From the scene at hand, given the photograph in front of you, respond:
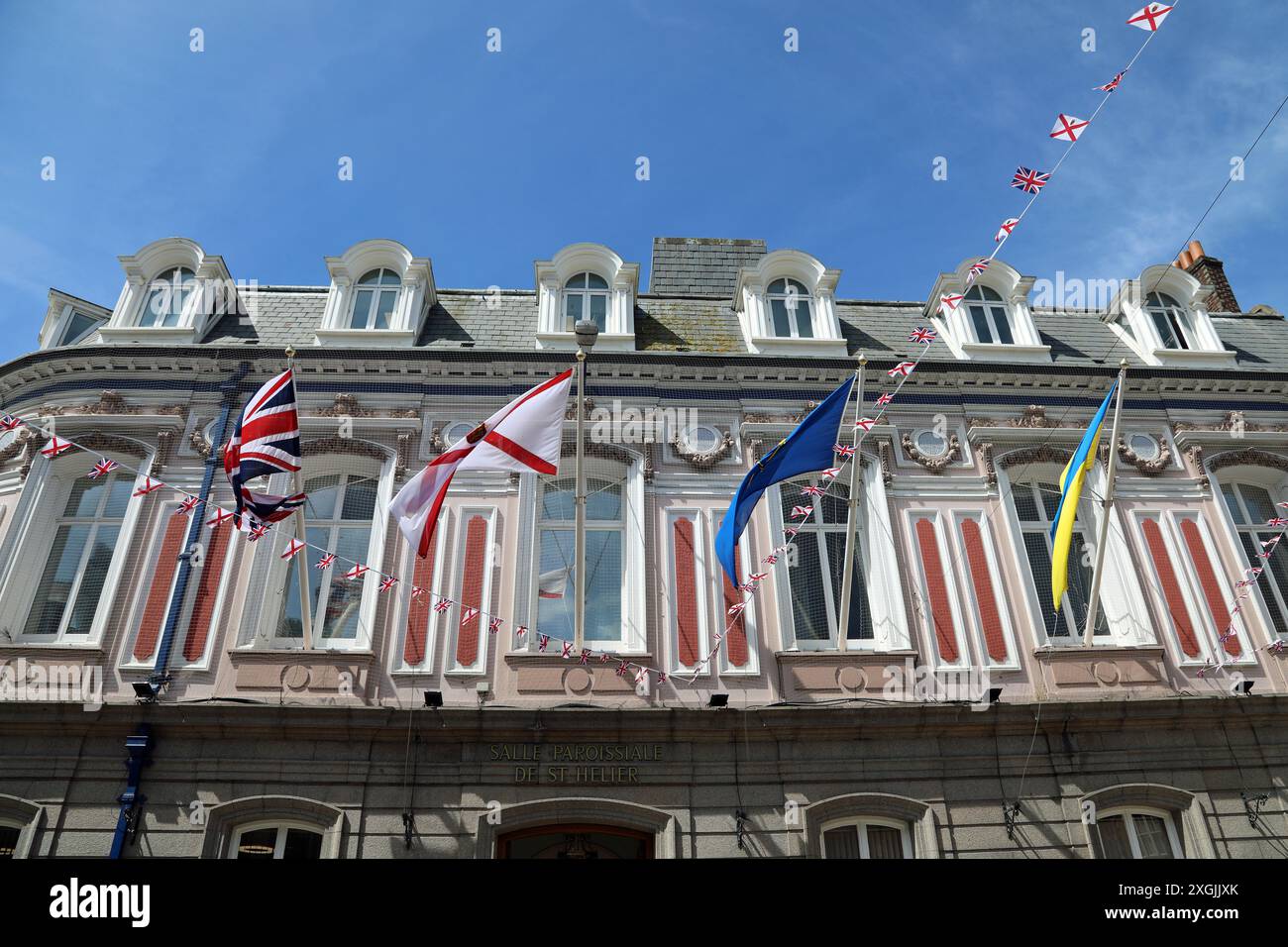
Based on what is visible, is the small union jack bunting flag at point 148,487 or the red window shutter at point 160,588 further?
the red window shutter at point 160,588

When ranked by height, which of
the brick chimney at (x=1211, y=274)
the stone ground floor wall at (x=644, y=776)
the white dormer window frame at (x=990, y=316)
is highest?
the brick chimney at (x=1211, y=274)

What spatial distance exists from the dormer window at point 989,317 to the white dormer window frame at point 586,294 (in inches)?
239

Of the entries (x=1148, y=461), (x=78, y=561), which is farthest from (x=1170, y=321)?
(x=78, y=561)

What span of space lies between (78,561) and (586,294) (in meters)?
8.85

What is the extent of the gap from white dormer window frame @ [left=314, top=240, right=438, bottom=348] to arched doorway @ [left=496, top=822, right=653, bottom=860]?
802cm

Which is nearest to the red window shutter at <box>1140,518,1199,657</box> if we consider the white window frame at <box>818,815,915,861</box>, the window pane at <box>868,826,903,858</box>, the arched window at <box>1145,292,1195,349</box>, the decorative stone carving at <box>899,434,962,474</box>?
the decorative stone carving at <box>899,434,962,474</box>

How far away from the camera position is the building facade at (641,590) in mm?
11609

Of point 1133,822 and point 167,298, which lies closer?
point 1133,822

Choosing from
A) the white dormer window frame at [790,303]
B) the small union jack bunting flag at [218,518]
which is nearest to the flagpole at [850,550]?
the white dormer window frame at [790,303]

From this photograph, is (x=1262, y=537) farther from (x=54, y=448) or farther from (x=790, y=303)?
(x=54, y=448)

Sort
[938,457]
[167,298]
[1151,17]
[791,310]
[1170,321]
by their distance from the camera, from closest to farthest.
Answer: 1. [1151,17]
2. [938,457]
3. [167,298]
4. [791,310]
5. [1170,321]

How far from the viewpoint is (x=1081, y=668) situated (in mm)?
12859

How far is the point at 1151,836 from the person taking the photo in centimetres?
1208

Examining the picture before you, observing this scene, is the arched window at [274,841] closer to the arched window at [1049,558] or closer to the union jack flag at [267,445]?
the union jack flag at [267,445]
